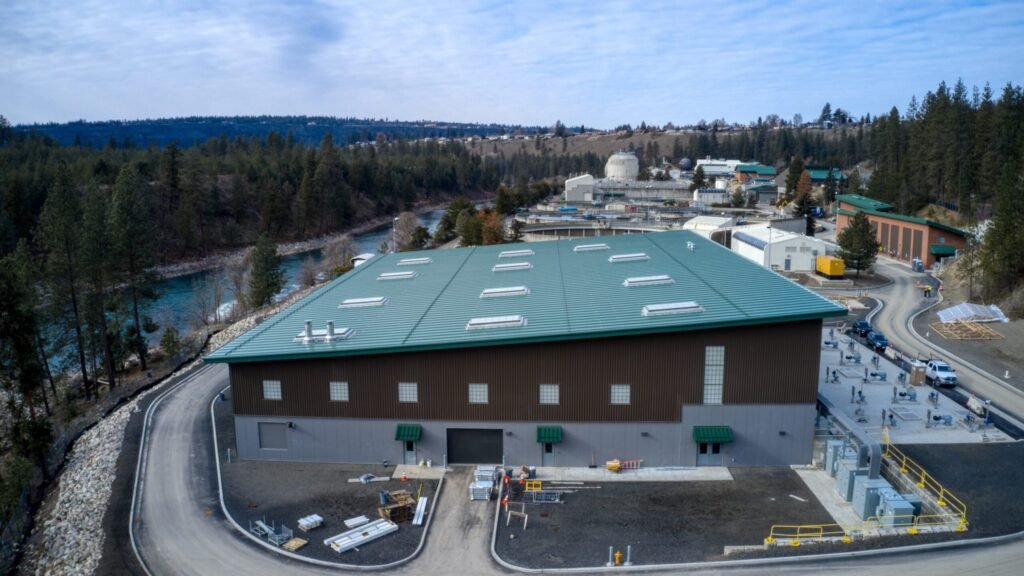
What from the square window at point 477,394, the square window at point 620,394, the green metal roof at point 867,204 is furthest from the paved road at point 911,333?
the square window at point 477,394

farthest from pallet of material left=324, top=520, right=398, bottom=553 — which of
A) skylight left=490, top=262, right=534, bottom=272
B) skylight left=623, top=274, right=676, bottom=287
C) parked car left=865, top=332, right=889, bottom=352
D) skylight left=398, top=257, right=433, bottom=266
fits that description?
parked car left=865, top=332, right=889, bottom=352

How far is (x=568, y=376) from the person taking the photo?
20672 mm

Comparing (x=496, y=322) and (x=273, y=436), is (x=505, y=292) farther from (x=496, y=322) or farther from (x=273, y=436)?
(x=273, y=436)

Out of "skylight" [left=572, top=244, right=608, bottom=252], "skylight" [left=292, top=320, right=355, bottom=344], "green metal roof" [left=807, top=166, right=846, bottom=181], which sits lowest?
"skylight" [left=292, top=320, right=355, bottom=344]

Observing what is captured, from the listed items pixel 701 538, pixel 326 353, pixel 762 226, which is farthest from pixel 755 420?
pixel 762 226

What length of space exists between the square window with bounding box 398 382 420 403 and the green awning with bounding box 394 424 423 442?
0.75 m

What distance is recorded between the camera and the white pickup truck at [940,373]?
27891 millimetres

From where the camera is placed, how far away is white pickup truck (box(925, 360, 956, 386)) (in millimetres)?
27891

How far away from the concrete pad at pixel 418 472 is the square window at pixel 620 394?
5455 millimetres

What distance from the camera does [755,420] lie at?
20.6 meters

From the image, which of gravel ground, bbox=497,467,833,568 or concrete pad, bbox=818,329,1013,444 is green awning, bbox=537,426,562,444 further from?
concrete pad, bbox=818,329,1013,444

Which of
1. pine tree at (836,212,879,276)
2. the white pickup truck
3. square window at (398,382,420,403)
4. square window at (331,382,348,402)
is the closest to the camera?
square window at (398,382,420,403)

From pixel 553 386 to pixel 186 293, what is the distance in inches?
1956

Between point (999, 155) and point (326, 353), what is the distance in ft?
189
